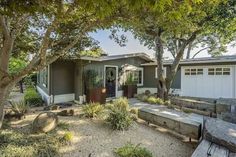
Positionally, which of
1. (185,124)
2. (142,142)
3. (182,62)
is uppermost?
(182,62)

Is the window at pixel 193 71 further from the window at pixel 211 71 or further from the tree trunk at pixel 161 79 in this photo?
the tree trunk at pixel 161 79

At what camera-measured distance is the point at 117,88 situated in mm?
15562

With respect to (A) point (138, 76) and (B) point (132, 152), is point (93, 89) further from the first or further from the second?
(B) point (132, 152)

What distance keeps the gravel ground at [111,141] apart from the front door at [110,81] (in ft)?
24.5

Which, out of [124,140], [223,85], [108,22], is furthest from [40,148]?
[223,85]

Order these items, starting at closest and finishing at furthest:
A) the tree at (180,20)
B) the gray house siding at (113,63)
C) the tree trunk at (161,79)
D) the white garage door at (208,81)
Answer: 1. the tree at (180,20)
2. the gray house siding at (113,63)
3. the white garage door at (208,81)
4. the tree trunk at (161,79)

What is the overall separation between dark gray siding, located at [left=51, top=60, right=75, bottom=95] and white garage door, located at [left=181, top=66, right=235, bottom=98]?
28.4 ft

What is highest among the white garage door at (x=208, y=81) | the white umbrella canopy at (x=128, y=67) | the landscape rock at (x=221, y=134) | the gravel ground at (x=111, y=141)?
the white umbrella canopy at (x=128, y=67)

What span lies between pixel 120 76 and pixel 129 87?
116 centimetres

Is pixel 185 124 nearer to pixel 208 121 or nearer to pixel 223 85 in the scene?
pixel 208 121

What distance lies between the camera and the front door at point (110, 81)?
47.9ft

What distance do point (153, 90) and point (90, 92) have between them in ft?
27.1

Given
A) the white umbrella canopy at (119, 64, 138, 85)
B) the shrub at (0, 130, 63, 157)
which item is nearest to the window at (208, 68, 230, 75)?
the white umbrella canopy at (119, 64, 138, 85)

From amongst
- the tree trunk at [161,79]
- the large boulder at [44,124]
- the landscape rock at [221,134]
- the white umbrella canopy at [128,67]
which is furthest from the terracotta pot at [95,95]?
the landscape rock at [221,134]
